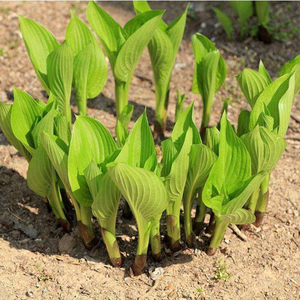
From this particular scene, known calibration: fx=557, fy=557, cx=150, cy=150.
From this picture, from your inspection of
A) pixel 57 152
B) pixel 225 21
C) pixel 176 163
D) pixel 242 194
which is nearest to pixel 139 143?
pixel 176 163

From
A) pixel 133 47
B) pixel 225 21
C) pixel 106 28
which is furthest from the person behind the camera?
pixel 225 21

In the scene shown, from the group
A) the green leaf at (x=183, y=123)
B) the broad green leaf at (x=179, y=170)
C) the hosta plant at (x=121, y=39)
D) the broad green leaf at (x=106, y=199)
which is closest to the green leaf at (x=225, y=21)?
the hosta plant at (x=121, y=39)

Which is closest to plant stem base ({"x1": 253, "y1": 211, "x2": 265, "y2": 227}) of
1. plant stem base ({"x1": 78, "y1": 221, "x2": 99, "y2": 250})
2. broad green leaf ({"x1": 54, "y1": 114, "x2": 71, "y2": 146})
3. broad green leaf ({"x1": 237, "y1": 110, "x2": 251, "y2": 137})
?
broad green leaf ({"x1": 237, "y1": 110, "x2": 251, "y2": 137})

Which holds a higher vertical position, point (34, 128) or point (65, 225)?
point (34, 128)

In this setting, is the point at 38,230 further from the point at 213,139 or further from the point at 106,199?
the point at 213,139

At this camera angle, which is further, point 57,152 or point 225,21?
point 225,21

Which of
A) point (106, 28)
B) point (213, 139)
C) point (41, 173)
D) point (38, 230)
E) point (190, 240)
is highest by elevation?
point (106, 28)

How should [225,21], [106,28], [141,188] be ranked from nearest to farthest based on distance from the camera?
1. [141,188]
2. [106,28]
3. [225,21]

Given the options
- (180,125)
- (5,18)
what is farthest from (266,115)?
(5,18)
